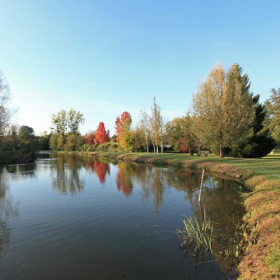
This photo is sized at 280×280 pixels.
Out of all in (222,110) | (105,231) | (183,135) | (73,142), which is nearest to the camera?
(105,231)

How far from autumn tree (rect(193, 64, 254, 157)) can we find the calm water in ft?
33.4

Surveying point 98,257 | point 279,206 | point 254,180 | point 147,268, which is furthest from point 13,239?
point 254,180

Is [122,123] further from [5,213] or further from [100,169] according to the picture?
[5,213]

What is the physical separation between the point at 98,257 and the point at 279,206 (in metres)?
6.62

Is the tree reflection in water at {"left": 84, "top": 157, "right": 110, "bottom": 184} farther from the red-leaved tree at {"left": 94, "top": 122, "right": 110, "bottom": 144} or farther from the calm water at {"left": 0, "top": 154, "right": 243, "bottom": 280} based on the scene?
the red-leaved tree at {"left": 94, "top": 122, "right": 110, "bottom": 144}

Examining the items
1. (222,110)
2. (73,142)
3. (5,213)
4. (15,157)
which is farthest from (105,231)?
(73,142)

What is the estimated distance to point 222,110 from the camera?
24.1 metres

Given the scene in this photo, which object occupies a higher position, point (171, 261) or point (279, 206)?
point (279, 206)

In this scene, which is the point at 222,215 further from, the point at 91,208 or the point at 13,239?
the point at 13,239

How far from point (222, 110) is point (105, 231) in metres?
20.2

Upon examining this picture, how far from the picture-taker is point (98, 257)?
6332 mm

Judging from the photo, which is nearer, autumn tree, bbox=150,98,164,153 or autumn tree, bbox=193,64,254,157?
autumn tree, bbox=193,64,254,157

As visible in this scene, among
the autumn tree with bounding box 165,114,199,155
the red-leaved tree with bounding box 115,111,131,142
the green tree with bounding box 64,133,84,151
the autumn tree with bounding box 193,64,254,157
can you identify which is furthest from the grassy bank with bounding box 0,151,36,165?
the green tree with bounding box 64,133,84,151

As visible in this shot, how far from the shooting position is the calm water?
5.69 meters
